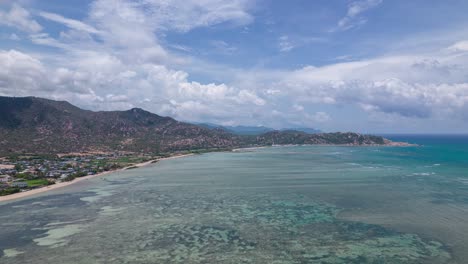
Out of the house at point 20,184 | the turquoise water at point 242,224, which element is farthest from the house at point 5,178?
the turquoise water at point 242,224

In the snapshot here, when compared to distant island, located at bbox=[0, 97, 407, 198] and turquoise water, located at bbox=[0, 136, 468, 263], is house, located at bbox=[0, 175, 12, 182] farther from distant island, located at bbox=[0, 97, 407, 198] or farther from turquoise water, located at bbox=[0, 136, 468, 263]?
turquoise water, located at bbox=[0, 136, 468, 263]

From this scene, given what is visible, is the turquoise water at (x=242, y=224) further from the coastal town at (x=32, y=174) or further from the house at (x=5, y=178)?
the house at (x=5, y=178)

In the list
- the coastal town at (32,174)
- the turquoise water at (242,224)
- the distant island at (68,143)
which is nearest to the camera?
the turquoise water at (242,224)

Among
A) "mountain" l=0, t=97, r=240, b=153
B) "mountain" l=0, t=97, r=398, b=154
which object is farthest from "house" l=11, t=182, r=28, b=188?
"mountain" l=0, t=97, r=240, b=153

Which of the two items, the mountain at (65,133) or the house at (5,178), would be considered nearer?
the house at (5,178)

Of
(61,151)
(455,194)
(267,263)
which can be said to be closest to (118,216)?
(267,263)

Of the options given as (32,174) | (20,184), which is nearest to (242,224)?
(20,184)

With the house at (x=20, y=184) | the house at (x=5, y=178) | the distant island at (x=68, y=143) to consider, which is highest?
the distant island at (x=68, y=143)

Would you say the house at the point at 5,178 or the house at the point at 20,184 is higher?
the house at the point at 5,178

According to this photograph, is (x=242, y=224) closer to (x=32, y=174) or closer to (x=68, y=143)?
(x=32, y=174)

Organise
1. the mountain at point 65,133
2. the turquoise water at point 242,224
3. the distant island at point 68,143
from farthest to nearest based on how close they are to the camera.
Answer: the mountain at point 65,133 → the distant island at point 68,143 → the turquoise water at point 242,224
